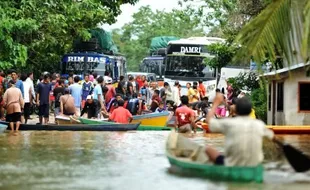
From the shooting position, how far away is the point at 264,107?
33.2 m

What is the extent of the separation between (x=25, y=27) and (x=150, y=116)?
5.14m

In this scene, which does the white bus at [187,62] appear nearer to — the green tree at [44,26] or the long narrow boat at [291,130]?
the green tree at [44,26]

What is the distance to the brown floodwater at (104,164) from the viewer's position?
1382 centimetres

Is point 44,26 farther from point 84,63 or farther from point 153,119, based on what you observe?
point 153,119

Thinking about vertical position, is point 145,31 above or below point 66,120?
above

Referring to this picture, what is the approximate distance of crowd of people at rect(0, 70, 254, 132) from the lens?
998 inches

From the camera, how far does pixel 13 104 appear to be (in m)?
25.3

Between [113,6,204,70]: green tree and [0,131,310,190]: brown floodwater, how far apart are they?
246ft

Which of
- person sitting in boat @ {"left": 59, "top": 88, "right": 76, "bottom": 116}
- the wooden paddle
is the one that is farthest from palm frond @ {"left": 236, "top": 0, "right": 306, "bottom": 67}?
person sitting in boat @ {"left": 59, "top": 88, "right": 76, "bottom": 116}

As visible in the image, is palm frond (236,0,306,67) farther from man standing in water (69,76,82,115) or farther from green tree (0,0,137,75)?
man standing in water (69,76,82,115)

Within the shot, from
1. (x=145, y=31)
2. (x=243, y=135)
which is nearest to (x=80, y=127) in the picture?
(x=243, y=135)

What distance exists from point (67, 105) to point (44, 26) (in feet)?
24.9

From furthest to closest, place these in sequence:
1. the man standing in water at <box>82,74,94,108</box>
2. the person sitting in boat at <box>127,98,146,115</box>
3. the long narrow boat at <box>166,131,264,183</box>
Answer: the man standing in water at <box>82,74,94,108</box> → the person sitting in boat at <box>127,98,146,115</box> → the long narrow boat at <box>166,131,264,183</box>

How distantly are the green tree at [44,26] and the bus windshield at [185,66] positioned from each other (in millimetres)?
4030
